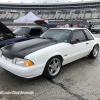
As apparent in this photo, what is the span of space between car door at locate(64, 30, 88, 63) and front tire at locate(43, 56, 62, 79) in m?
0.37

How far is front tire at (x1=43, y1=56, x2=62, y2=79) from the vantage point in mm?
2785

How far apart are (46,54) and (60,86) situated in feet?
2.94

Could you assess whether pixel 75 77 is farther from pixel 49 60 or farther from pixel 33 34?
pixel 33 34

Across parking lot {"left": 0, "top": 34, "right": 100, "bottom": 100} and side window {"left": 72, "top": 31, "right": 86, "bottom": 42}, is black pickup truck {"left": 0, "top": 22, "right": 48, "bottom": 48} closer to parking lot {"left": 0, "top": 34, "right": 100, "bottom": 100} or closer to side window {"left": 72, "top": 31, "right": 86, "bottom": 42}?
parking lot {"left": 0, "top": 34, "right": 100, "bottom": 100}

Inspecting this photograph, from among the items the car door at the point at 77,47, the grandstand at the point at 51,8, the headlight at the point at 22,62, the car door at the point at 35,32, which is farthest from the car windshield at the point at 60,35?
the grandstand at the point at 51,8

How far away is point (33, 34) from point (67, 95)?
15.0 feet

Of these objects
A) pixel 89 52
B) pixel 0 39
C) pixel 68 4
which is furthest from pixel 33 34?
pixel 68 4

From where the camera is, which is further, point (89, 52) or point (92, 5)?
point (92, 5)

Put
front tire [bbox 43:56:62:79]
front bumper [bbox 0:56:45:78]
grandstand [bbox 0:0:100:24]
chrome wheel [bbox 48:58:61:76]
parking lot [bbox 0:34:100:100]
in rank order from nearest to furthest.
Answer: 1. parking lot [bbox 0:34:100:100]
2. front bumper [bbox 0:56:45:78]
3. front tire [bbox 43:56:62:79]
4. chrome wheel [bbox 48:58:61:76]
5. grandstand [bbox 0:0:100:24]

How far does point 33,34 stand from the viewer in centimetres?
624

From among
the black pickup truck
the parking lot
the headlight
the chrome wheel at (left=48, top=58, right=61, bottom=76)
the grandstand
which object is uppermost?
the grandstand

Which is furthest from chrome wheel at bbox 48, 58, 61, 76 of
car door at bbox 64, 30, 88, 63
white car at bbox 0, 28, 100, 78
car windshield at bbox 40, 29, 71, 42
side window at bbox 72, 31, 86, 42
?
side window at bbox 72, 31, 86, 42

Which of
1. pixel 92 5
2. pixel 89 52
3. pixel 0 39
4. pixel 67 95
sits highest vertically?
pixel 92 5

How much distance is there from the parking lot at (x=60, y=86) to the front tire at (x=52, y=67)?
0.16 m
